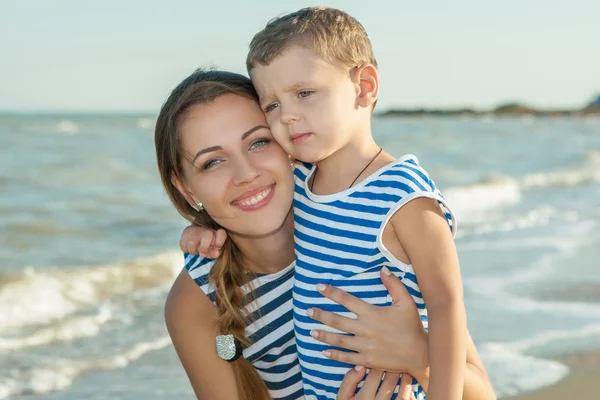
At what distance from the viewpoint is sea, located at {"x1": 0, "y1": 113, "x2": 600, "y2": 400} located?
17.7ft

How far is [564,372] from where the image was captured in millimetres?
5188

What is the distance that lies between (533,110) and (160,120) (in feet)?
332

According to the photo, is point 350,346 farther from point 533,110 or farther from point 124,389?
point 533,110

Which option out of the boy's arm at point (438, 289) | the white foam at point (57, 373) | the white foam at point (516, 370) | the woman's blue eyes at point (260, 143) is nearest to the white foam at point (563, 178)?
the white foam at point (516, 370)

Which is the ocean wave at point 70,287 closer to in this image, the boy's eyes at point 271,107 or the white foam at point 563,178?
the boy's eyes at point 271,107

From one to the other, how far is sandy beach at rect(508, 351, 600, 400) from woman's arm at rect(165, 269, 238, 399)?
221 centimetres

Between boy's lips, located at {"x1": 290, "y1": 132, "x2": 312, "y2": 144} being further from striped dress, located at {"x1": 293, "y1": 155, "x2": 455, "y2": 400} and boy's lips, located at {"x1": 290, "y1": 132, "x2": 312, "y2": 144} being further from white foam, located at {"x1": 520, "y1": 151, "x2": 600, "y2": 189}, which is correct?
white foam, located at {"x1": 520, "y1": 151, "x2": 600, "y2": 189}

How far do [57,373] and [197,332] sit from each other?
2519 mm

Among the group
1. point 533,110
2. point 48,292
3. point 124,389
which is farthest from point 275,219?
point 533,110

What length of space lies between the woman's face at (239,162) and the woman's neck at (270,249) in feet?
0.38

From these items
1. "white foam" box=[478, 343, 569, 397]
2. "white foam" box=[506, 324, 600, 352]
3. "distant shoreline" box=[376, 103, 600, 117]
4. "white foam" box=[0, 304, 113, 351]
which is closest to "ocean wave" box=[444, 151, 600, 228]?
"white foam" box=[506, 324, 600, 352]

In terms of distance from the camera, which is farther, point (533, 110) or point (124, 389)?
point (533, 110)

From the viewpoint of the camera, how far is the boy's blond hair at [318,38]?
2924mm

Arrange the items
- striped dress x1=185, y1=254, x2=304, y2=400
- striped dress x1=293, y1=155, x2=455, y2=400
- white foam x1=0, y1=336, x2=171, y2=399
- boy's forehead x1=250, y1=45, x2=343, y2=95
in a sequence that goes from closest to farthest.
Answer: striped dress x1=293, y1=155, x2=455, y2=400, boy's forehead x1=250, y1=45, x2=343, y2=95, striped dress x1=185, y1=254, x2=304, y2=400, white foam x1=0, y1=336, x2=171, y2=399
